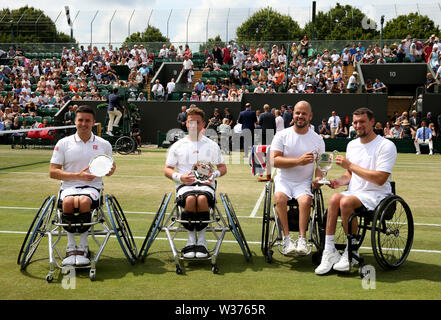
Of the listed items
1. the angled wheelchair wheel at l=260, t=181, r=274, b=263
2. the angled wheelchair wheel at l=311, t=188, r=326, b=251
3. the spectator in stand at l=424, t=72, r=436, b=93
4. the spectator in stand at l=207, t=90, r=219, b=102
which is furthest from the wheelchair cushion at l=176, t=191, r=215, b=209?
the spectator in stand at l=424, t=72, r=436, b=93

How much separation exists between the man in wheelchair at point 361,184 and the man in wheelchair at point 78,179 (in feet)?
7.69

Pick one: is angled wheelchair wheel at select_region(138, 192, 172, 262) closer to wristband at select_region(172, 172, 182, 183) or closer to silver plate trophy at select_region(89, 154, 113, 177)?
wristband at select_region(172, 172, 182, 183)

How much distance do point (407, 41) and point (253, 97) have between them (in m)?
9.42

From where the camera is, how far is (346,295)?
16.0ft

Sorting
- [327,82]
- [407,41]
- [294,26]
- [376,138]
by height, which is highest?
[294,26]

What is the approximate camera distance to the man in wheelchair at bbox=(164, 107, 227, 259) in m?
5.90

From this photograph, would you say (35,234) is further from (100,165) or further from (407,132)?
(407,132)

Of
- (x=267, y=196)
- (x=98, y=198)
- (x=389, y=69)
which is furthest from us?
(x=389, y=69)

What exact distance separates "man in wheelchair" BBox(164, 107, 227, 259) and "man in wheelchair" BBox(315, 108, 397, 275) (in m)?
1.30

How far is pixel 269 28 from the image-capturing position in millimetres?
50844

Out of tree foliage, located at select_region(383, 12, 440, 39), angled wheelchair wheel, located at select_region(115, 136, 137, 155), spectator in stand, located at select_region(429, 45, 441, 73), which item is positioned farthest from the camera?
tree foliage, located at select_region(383, 12, 440, 39)

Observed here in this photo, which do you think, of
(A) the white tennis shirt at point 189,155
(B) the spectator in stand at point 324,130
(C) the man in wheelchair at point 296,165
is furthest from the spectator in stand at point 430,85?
(A) the white tennis shirt at point 189,155

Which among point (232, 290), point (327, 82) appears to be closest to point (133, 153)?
point (327, 82)

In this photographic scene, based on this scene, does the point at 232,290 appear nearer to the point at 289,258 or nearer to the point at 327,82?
the point at 289,258
